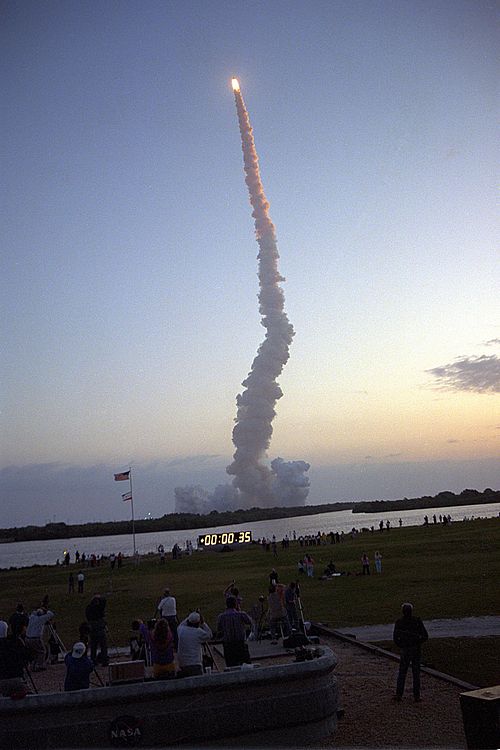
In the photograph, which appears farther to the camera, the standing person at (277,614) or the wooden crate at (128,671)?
the standing person at (277,614)

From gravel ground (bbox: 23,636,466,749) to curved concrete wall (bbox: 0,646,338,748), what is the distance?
23.5 inches

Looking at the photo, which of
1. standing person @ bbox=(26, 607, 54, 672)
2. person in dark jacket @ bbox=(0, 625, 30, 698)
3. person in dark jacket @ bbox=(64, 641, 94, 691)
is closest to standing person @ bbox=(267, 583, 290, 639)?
standing person @ bbox=(26, 607, 54, 672)

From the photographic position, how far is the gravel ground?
964cm

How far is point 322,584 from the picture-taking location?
99.8ft

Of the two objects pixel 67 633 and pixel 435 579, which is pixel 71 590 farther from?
pixel 435 579

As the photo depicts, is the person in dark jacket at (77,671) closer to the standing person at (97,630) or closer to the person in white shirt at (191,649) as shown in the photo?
the person in white shirt at (191,649)

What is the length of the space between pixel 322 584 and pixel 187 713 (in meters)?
21.9

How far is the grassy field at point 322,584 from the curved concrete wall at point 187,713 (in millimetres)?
10423

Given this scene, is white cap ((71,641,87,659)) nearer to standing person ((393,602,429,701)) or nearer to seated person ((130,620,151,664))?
seated person ((130,620,151,664))

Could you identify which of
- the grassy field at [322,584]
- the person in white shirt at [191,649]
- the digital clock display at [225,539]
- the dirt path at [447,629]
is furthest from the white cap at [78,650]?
the digital clock display at [225,539]

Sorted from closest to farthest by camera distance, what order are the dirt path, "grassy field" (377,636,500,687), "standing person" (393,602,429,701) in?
"standing person" (393,602,429,701)
"grassy field" (377,636,500,687)
the dirt path

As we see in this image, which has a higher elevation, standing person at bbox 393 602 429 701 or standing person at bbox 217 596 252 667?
standing person at bbox 217 596 252 667

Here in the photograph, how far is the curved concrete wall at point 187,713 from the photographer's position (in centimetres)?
903

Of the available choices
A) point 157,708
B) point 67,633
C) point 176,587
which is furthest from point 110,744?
point 176,587
